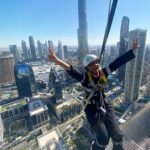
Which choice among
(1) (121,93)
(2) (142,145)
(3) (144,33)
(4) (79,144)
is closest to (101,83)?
(2) (142,145)

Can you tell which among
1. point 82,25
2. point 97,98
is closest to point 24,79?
point 97,98

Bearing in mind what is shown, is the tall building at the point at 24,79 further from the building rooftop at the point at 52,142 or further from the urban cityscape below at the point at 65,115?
the building rooftop at the point at 52,142

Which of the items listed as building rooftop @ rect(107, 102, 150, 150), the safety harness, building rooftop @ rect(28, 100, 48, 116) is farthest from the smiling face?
building rooftop @ rect(28, 100, 48, 116)

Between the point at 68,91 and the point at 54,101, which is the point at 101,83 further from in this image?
the point at 68,91

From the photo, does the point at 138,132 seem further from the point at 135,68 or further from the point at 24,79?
the point at 24,79

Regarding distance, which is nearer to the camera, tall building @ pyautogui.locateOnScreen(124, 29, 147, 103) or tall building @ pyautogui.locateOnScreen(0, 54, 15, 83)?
tall building @ pyautogui.locateOnScreen(124, 29, 147, 103)

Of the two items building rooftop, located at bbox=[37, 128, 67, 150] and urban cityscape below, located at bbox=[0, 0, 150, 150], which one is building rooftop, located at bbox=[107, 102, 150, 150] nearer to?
urban cityscape below, located at bbox=[0, 0, 150, 150]

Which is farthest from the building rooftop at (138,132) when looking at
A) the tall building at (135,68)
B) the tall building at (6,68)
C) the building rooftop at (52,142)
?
the tall building at (6,68)
